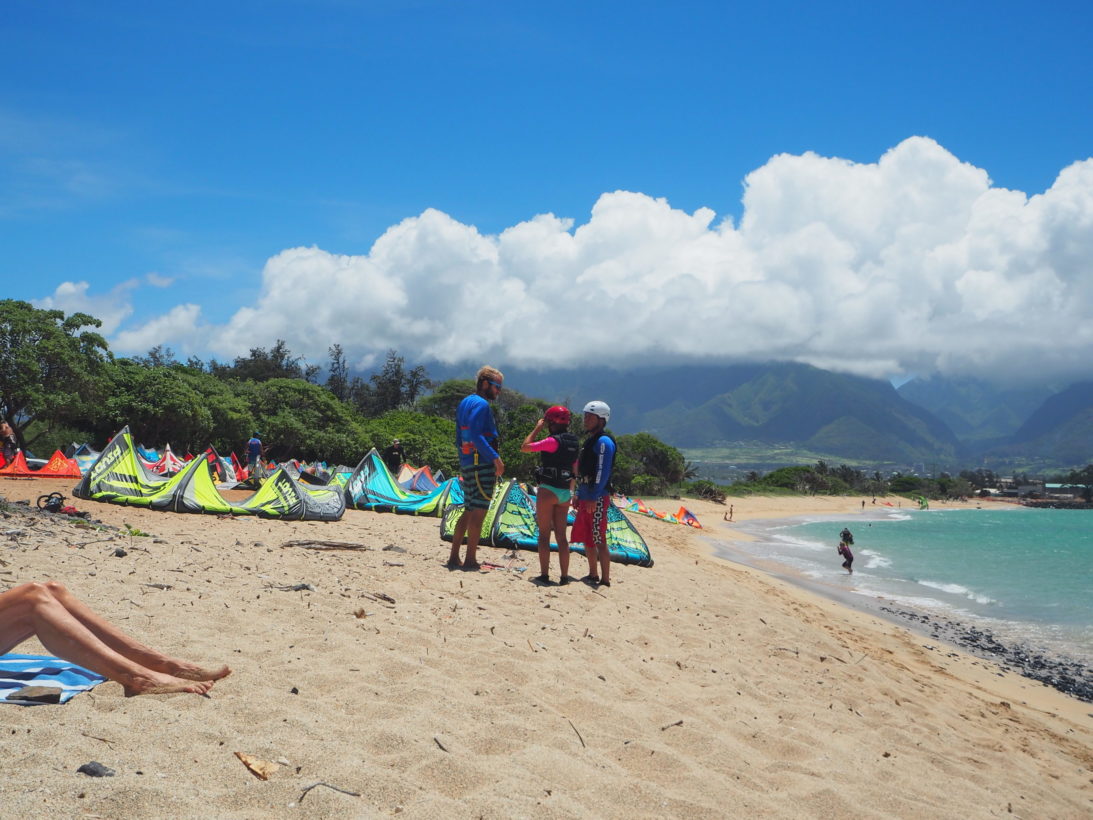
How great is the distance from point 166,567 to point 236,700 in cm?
326

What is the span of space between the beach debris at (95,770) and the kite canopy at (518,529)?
6296mm

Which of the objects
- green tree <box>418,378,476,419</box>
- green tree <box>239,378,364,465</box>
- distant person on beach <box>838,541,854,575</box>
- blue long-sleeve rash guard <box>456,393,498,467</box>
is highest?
green tree <box>418,378,476,419</box>

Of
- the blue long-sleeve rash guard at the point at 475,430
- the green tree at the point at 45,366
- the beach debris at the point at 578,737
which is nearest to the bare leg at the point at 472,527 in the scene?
the blue long-sleeve rash guard at the point at 475,430

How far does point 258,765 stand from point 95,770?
1.83ft

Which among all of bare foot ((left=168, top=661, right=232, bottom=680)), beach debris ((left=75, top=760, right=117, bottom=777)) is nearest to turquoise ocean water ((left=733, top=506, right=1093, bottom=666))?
bare foot ((left=168, top=661, right=232, bottom=680))

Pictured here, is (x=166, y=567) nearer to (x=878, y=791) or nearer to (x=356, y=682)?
(x=356, y=682)

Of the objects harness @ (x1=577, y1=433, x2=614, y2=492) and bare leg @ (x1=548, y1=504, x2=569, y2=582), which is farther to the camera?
harness @ (x1=577, y1=433, x2=614, y2=492)

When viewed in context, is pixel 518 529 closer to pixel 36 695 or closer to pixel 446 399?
pixel 36 695

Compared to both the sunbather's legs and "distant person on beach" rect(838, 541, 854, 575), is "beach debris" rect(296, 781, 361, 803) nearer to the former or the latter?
the sunbather's legs

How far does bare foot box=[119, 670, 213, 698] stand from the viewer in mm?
3338

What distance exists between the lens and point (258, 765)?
282cm

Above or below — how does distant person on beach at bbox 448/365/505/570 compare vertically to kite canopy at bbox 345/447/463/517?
above

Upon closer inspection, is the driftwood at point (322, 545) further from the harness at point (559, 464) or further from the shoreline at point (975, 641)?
the shoreline at point (975, 641)

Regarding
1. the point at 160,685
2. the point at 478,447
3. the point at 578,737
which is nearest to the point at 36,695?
the point at 160,685
